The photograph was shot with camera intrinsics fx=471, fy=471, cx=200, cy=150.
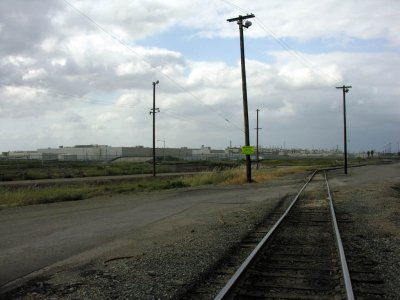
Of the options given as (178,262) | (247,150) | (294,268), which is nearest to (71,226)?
(178,262)

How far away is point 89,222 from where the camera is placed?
563 inches

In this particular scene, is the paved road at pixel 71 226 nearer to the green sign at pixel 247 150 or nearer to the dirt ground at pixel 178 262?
the dirt ground at pixel 178 262

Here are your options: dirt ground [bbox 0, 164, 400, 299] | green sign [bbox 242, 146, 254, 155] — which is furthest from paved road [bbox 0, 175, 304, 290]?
green sign [bbox 242, 146, 254, 155]

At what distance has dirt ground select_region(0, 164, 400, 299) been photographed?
6.63 metres

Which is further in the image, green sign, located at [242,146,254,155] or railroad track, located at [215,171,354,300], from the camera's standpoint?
green sign, located at [242,146,254,155]

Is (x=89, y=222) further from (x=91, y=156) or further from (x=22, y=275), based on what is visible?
(x=91, y=156)

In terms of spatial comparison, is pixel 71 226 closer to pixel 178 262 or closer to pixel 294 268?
pixel 178 262

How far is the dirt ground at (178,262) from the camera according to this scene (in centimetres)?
663

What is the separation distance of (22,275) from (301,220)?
8.52m

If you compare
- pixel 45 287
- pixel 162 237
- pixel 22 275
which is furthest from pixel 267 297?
pixel 162 237

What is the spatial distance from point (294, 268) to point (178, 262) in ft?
6.74

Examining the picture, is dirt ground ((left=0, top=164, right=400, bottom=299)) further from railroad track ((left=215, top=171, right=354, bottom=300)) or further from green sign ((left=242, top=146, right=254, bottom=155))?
green sign ((left=242, top=146, right=254, bottom=155))

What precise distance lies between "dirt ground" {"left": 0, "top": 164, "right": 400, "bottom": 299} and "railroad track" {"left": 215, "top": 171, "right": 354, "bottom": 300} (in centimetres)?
29

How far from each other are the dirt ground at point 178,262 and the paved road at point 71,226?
62 centimetres
